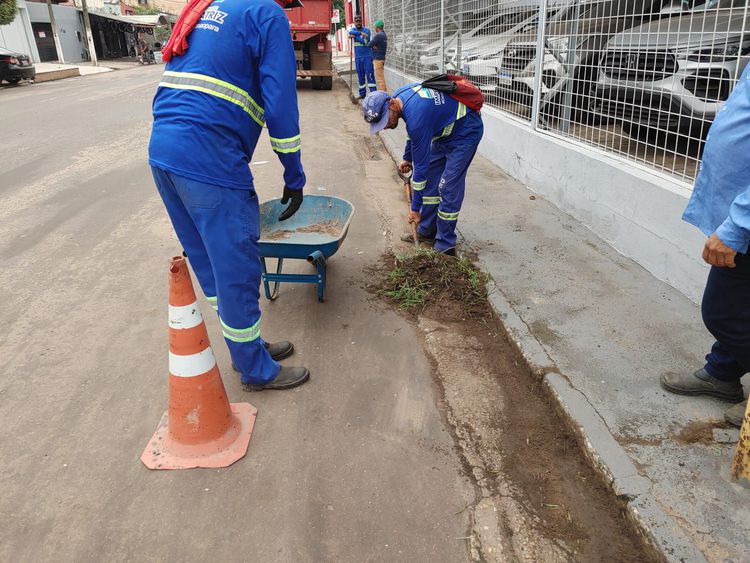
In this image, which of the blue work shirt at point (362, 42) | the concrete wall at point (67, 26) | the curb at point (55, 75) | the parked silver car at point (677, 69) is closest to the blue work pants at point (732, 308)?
the parked silver car at point (677, 69)

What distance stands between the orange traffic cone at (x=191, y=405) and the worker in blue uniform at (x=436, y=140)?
95.3 inches

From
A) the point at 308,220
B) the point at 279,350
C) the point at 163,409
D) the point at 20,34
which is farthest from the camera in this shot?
the point at 20,34

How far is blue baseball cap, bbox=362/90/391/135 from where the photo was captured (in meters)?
4.40

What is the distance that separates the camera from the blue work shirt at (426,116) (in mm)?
4398

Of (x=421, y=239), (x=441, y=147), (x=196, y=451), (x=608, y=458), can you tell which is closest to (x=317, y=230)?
(x=421, y=239)

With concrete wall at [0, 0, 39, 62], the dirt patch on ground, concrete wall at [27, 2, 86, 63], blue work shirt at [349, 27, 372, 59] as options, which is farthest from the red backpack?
concrete wall at [27, 2, 86, 63]

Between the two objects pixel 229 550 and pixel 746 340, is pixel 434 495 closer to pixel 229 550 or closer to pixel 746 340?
pixel 229 550

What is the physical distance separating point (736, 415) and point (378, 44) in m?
13.1

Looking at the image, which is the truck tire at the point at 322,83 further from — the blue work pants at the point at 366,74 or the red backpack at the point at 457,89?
the red backpack at the point at 457,89

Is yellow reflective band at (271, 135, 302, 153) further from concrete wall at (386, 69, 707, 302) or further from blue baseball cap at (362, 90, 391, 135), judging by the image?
concrete wall at (386, 69, 707, 302)

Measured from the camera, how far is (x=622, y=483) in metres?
2.37

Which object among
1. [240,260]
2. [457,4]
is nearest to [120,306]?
[240,260]

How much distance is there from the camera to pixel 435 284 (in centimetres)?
436

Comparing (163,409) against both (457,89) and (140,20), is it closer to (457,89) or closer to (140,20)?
(457,89)
